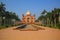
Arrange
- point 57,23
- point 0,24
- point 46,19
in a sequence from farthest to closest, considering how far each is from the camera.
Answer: point 46,19 → point 0,24 → point 57,23

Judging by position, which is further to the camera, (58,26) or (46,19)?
(46,19)

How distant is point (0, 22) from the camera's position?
570 inches

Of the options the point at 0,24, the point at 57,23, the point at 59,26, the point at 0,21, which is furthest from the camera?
the point at 0,21

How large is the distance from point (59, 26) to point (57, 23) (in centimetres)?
134

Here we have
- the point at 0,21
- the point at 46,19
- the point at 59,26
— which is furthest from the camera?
A: the point at 46,19

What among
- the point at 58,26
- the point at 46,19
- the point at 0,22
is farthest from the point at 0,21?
the point at 58,26

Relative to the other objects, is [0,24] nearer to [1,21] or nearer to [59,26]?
[1,21]

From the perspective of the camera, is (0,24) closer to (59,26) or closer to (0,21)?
(0,21)

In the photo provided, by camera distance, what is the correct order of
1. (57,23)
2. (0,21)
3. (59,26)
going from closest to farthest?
(59,26) → (57,23) → (0,21)

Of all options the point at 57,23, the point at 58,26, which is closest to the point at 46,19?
the point at 57,23

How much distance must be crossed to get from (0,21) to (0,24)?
4.29 feet

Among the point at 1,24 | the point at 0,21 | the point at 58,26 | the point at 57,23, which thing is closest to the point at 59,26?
the point at 58,26

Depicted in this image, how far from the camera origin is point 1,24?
13.9 meters

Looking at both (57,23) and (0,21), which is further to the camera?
(0,21)
